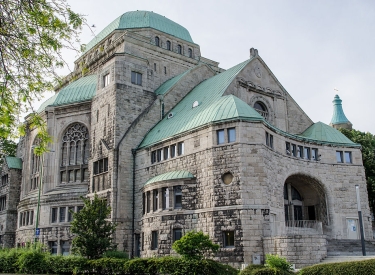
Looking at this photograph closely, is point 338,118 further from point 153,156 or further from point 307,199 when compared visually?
point 153,156

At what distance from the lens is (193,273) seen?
762 inches

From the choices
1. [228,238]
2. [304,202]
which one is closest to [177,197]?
[228,238]

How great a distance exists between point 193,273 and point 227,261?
554 cm

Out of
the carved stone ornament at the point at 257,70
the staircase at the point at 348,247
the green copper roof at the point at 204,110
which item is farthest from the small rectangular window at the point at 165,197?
the carved stone ornament at the point at 257,70

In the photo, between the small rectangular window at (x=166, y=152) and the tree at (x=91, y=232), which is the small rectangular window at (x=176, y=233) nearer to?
the tree at (x=91, y=232)

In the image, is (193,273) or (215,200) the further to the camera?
(215,200)

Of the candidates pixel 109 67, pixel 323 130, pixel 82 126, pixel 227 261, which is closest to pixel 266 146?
pixel 227 261

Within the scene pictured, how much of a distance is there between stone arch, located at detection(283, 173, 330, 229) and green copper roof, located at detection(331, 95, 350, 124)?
29.0m

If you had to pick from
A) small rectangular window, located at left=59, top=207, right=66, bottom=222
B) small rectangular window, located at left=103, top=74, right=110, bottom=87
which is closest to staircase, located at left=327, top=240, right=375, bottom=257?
small rectangular window, located at left=59, top=207, right=66, bottom=222

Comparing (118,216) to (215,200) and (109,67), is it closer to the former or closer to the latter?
(215,200)

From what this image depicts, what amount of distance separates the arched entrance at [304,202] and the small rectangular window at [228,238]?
766 centimetres

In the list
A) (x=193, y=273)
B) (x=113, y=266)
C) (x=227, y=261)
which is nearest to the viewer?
(x=193, y=273)

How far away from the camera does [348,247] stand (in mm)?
28641

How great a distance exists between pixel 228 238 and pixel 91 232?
8230 mm
